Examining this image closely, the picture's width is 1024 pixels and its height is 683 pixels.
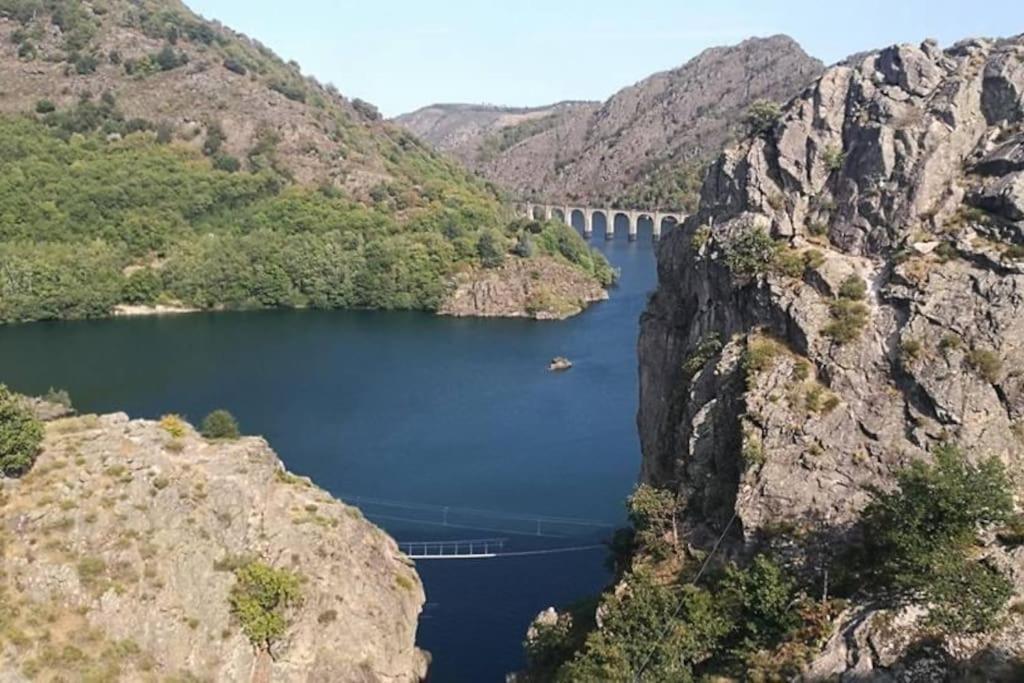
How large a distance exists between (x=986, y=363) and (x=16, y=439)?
3044 cm

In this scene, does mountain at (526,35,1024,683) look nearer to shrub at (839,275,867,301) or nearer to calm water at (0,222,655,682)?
shrub at (839,275,867,301)

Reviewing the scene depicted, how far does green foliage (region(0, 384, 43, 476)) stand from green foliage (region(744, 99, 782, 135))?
29.3m

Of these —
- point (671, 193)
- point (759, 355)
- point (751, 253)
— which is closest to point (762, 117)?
point (751, 253)

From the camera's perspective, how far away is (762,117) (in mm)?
39375

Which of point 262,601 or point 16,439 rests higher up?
point 16,439

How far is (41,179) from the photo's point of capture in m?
117

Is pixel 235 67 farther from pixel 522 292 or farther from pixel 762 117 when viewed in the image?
pixel 762 117

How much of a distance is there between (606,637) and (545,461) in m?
33.9

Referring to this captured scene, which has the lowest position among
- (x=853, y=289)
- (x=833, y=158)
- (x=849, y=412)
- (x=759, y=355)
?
(x=849, y=412)

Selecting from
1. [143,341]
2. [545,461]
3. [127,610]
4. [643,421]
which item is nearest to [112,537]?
[127,610]

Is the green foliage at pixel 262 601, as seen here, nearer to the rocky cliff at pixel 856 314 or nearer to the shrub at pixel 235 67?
the rocky cliff at pixel 856 314

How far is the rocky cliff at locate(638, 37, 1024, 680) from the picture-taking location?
27.1 m

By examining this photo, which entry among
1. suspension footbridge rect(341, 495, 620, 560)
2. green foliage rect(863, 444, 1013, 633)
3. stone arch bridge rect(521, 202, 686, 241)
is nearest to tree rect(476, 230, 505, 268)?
stone arch bridge rect(521, 202, 686, 241)

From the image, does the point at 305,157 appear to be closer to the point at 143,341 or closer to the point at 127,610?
the point at 143,341
